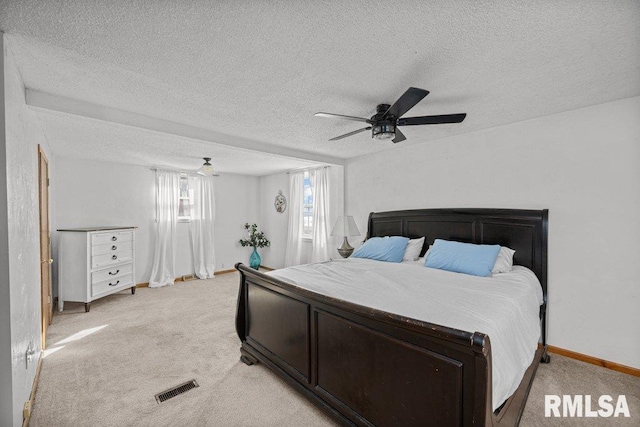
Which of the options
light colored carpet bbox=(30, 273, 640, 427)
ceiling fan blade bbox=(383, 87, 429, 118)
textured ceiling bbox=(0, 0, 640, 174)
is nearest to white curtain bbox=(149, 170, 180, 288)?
light colored carpet bbox=(30, 273, 640, 427)

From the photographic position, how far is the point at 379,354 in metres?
1.50

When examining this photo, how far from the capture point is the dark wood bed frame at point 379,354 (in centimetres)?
120

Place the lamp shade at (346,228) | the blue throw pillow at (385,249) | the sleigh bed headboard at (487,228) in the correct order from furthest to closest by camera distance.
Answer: the lamp shade at (346,228)
the blue throw pillow at (385,249)
the sleigh bed headboard at (487,228)

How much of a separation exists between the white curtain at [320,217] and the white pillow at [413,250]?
1.83 metres

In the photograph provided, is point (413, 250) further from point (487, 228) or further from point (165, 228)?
point (165, 228)

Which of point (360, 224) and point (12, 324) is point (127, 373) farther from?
point (360, 224)

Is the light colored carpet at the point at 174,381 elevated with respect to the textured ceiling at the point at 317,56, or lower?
lower

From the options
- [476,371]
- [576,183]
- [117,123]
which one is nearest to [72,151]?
[117,123]

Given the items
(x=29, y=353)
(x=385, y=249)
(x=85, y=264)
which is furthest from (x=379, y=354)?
(x=85, y=264)

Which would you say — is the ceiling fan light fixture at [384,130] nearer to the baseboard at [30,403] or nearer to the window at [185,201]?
the baseboard at [30,403]

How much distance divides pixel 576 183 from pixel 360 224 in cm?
271

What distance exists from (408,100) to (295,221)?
4120 mm

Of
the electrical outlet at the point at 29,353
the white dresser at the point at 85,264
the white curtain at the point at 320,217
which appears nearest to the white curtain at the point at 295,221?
the white curtain at the point at 320,217

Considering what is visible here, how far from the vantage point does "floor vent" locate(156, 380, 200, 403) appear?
2043mm
